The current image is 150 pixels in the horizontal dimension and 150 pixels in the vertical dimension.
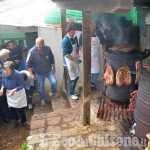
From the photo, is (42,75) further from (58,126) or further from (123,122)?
(123,122)

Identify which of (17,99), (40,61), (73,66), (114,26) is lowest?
(17,99)

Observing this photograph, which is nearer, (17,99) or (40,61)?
(17,99)

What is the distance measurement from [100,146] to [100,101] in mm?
1778

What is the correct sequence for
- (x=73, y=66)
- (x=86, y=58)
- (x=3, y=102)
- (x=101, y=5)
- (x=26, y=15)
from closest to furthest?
1. (x=101, y=5)
2. (x=86, y=58)
3. (x=3, y=102)
4. (x=73, y=66)
5. (x=26, y=15)

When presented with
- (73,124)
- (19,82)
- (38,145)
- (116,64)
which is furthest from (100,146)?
(19,82)

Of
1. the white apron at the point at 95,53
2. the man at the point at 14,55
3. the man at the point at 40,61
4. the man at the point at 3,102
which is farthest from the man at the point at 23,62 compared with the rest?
the white apron at the point at 95,53

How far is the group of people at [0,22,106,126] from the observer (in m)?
4.77

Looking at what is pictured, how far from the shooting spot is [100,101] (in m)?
5.16

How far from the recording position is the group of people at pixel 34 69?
15.6 ft

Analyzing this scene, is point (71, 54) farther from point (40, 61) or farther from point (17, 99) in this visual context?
point (17, 99)

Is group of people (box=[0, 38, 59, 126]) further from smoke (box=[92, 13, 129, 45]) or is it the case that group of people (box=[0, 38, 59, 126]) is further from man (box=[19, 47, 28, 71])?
smoke (box=[92, 13, 129, 45])

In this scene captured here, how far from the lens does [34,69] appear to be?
234 inches

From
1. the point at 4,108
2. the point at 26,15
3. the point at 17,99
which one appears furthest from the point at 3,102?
the point at 26,15

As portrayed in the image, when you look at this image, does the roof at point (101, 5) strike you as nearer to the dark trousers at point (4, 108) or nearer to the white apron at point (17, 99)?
the white apron at point (17, 99)
